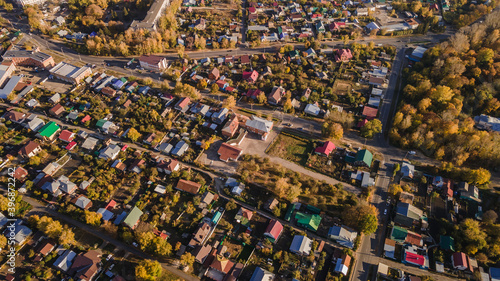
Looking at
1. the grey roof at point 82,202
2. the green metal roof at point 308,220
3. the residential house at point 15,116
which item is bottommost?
the green metal roof at point 308,220

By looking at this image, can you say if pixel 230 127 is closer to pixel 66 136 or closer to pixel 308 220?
pixel 308 220

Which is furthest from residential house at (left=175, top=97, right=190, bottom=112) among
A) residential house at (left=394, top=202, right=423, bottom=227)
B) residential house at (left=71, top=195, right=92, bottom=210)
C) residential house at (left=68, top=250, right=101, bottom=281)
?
residential house at (left=394, top=202, right=423, bottom=227)

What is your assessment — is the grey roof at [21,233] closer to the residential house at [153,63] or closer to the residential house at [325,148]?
the residential house at [153,63]

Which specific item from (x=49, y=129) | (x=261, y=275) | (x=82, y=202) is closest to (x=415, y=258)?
(x=261, y=275)

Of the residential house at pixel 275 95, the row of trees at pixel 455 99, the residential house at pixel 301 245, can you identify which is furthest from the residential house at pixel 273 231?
the row of trees at pixel 455 99

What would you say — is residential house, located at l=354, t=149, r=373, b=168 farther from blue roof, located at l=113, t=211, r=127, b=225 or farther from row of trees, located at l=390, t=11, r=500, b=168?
blue roof, located at l=113, t=211, r=127, b=225
